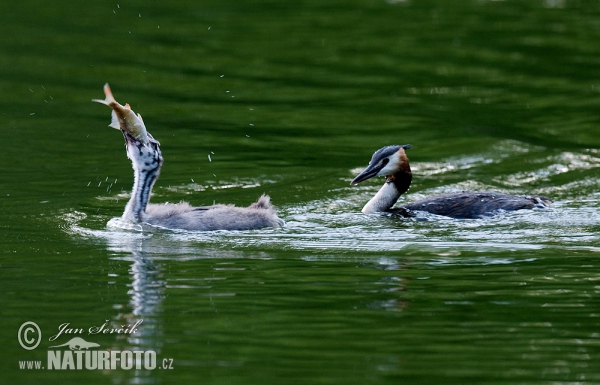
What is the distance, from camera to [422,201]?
13211 mm

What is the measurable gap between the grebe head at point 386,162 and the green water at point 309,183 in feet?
1.69

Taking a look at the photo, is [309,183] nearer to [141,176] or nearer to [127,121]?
[141,176]

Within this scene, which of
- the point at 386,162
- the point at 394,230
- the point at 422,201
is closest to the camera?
the point at 394,230

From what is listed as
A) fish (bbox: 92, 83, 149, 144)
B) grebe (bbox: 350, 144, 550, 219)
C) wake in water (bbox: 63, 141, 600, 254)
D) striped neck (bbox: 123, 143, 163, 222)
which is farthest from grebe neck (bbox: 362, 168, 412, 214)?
fish (bbox: 92, 83, 149, 144)

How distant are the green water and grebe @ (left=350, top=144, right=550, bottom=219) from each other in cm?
28

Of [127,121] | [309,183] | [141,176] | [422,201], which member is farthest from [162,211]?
[309,183]

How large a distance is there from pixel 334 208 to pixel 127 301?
4.74 metres

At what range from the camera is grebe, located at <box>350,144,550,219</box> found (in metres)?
12.9

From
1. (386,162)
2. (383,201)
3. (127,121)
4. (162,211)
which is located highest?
(127,121)

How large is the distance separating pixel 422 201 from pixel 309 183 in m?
2.01

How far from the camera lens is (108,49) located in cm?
2322

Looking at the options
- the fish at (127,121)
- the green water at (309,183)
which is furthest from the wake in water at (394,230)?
the fish at (127,121)

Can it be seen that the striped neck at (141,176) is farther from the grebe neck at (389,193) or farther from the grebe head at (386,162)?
the grebe neck at (389,193)

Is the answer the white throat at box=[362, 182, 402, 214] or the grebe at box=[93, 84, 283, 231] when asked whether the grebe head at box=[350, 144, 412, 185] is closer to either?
the white throat at box=[362, 182, 402, 214]
